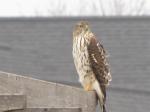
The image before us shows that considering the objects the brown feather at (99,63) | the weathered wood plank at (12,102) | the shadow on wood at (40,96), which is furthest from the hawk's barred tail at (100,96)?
the weathered wood plank at (12,102)

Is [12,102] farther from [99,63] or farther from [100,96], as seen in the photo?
[99,63]

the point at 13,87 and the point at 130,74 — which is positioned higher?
the point at 130,74

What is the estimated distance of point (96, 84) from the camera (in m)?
6.25

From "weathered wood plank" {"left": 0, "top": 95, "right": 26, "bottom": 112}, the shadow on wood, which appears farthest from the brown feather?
"weathered wood plank" {"left": 0, "top": 95, "right": 26, "bottom": 112}

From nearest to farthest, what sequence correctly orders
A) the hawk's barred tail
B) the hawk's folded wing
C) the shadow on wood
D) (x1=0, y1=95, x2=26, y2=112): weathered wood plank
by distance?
(x1=0, y1=95, x2=26, y2=112): weathered wood plank < the shadow on wood < the hawk's barred tail < the hawk's folded wing

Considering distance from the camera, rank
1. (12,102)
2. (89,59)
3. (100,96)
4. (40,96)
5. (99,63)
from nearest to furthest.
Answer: (12,102)
(40,96)
(100,96)
(99,63)
(89,59)

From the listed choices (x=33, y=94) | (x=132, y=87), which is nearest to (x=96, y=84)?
(x=33, y=94)

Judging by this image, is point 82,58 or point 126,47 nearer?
point 82,58

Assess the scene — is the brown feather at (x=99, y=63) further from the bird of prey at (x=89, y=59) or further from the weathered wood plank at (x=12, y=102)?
the weathered wood plank at (x=12, y=102)

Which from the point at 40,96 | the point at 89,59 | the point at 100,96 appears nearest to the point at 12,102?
the point at 40,96

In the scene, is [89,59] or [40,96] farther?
[89,59]

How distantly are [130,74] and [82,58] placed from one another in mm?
7765

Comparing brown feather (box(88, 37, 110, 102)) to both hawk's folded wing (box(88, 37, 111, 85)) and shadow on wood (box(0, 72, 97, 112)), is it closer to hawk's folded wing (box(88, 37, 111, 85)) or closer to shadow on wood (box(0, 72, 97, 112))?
hawk's folded wing (box(88, 37, 111, 85))

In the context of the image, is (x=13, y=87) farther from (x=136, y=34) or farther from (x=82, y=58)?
(x=136, y=34)
